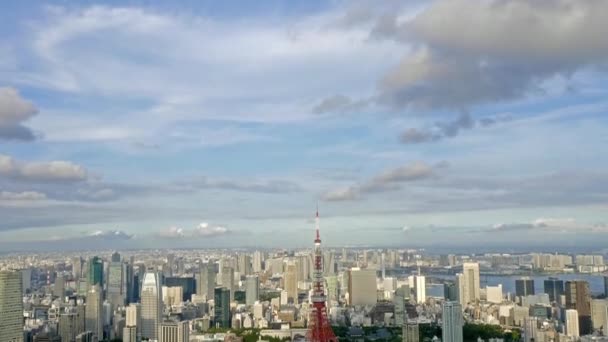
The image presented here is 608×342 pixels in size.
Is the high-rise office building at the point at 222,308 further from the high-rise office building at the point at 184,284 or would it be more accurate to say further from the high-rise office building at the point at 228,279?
the high-rise office building at the point at 184,284

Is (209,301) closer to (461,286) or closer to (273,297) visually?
(273,297)

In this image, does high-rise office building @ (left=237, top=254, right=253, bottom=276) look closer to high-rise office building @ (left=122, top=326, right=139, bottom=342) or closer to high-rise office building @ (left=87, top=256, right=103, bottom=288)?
high-rise office building @ (left=87, top=256, right=103, bottom=288)

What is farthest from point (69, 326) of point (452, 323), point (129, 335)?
point (452, 323)

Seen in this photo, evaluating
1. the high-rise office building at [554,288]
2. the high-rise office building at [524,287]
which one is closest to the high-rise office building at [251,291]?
the high-rise office building at [524,287]

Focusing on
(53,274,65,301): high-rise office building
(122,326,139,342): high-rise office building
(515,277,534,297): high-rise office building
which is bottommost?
(122,326,139,342): high-rise office building

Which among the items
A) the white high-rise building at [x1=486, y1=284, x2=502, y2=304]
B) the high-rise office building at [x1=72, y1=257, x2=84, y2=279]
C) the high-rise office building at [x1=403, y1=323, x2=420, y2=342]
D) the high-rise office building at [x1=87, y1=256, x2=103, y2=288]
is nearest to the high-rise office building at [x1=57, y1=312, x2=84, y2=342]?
the high-rise office building at [x1=87, y1=256, x2=103, y2=288]

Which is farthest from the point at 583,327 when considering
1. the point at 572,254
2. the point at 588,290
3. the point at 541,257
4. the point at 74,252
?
the point at 74,252
